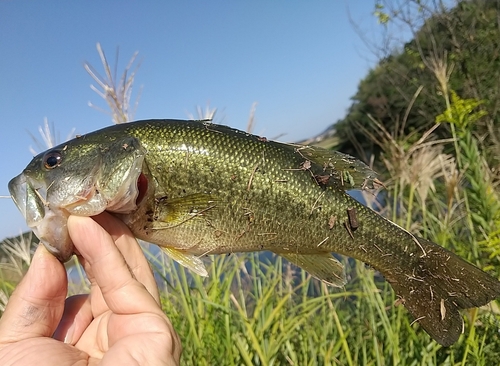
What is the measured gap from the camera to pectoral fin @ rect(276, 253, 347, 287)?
2139 mm

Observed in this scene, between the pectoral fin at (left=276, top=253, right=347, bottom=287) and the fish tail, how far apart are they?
0.32 metres

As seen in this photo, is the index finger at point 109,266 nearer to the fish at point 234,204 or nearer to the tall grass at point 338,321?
the fish at point 234,204

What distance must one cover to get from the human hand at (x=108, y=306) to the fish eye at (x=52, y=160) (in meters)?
0.31

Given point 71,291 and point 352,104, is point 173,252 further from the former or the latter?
point 352,104

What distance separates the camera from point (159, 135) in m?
1.92

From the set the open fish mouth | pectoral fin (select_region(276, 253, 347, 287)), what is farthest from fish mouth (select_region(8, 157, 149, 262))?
pectoral fin (select_region(276, 253, 347, 287))

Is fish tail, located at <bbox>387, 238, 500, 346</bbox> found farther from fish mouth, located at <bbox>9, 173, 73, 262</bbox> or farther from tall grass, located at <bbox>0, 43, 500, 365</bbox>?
fish mouth, located at <bbox>9, 173, 73, 262</bbox>

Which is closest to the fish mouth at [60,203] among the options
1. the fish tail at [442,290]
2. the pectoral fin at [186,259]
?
the pectoral fin at [186,259]

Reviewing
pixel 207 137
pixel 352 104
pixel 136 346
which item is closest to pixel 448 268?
pixel 207 137

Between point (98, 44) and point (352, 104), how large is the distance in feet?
92.6

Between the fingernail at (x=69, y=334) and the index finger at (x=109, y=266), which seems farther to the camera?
the fingernail at (x=69, y=334)

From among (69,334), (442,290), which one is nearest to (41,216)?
(69,334)

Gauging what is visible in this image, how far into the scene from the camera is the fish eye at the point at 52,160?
1831mm

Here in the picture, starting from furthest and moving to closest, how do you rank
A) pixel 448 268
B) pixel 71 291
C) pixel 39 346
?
pixel 71 291
pixel 448 268
pixel 39 346
